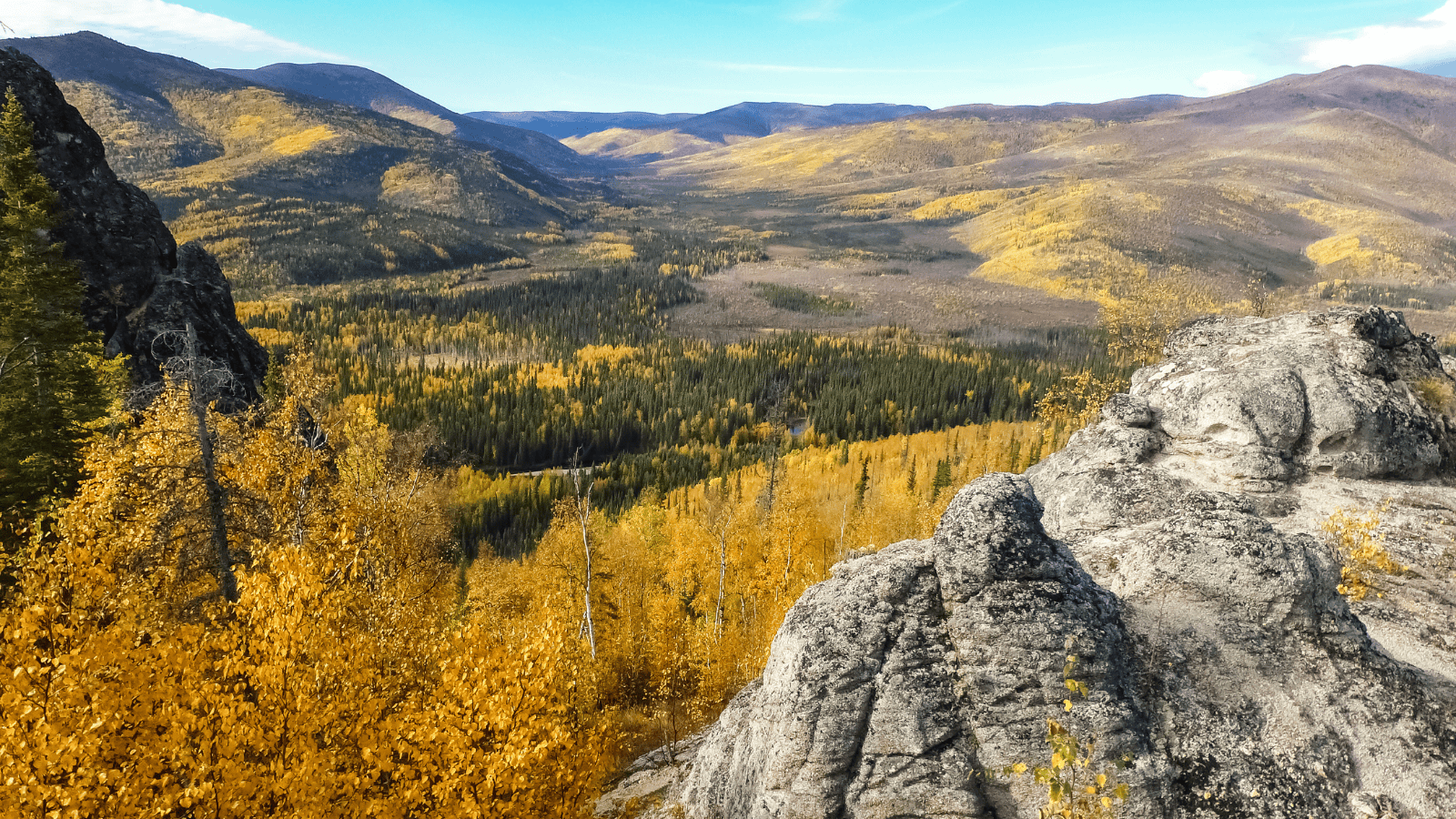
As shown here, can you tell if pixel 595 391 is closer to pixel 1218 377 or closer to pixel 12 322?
pixel 12 322

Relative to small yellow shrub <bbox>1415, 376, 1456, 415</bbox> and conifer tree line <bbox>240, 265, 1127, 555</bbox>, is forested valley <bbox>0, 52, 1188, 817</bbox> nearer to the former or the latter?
small yellow shrub <bbox>1415, 376, 1456, 415</bbox>

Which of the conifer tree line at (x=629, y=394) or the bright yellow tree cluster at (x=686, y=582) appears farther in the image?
the conifer tree line at (x=629, y=394)

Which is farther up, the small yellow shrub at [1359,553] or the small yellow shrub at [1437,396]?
the small yellow shrub at [1437,396]

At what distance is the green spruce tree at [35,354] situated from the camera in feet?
90.4

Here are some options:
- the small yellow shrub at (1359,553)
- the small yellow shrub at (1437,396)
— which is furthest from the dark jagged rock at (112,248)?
the small yellow shrub at (1437,396)

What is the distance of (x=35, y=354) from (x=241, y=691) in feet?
86.3

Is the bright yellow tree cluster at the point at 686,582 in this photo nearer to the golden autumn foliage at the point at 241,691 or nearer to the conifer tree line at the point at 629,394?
the golden autumn foliage at the point at 241,691

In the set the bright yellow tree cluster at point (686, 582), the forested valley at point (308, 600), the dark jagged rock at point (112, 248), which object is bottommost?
the bright yellow tree cluster at point (686, 582)

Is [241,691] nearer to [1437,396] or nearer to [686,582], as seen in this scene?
[1437,396]

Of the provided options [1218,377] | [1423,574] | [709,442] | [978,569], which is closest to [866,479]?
[709,442]

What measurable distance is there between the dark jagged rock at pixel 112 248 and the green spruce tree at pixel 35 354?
4.57 m

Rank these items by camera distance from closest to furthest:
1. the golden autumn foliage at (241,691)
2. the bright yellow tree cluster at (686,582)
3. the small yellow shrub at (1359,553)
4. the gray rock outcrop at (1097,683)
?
the gray rock outcrop at (1097,683), the golden autumn foliage at (241,691), the small yellow shrub at (1359,553), the bright yellow tree cluster at (686,582)

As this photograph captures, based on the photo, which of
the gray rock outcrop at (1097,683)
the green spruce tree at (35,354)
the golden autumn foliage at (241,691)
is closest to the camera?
the gray rock outcrop at (1097,683)

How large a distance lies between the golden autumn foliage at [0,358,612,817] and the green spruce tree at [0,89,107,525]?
30.6ft
